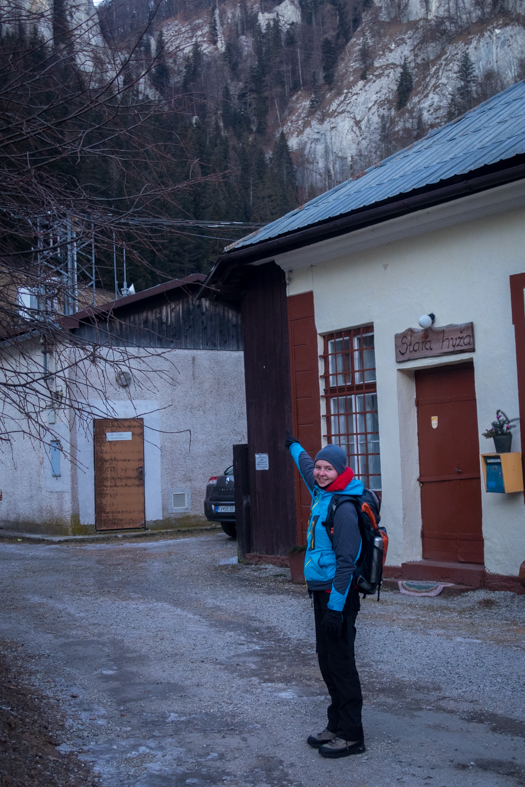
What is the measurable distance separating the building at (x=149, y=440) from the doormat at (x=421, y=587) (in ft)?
26.4

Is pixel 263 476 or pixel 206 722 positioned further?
pixel 263 476

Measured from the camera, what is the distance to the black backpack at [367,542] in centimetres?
430

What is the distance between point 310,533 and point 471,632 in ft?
9.83

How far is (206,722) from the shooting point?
4.77 meters

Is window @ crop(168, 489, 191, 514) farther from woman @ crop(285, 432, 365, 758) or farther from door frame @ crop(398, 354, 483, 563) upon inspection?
woman @ crop(285, 432, 365, 758)

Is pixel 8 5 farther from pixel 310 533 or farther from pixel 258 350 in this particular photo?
pixel 258 350

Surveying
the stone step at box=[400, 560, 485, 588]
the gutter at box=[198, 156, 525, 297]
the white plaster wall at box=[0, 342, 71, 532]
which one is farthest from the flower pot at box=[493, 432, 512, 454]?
the white plaster wall at box=[0, 342, 71, 532]

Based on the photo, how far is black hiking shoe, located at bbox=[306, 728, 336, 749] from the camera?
14.0 feet

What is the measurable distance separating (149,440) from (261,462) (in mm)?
6092

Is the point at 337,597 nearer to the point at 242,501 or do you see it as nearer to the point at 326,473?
the point at 326,473

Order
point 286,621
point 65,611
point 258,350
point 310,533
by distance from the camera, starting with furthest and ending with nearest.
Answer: point 258,350, point 65,611, point 286,621, point 310,533

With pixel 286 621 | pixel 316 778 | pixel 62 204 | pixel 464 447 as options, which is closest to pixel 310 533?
pixel 316 778

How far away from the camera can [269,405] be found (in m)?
11.1

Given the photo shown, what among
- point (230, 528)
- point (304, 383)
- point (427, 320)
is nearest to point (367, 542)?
point (427, 320)
